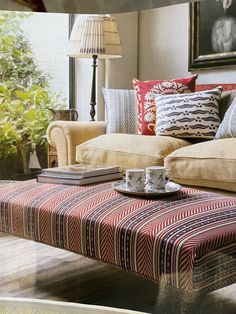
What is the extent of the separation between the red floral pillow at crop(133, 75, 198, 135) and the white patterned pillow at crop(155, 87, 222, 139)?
13 cm

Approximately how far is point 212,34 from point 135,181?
200 cm

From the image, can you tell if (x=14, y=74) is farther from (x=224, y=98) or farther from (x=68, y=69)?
(x=224, y=98)

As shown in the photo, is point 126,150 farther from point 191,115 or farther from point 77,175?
point 77,175

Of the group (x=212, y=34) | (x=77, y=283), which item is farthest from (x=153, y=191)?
(x=212, y=34)

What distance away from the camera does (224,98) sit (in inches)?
104

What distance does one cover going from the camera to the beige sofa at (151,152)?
6.65ft

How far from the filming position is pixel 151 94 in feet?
9.20

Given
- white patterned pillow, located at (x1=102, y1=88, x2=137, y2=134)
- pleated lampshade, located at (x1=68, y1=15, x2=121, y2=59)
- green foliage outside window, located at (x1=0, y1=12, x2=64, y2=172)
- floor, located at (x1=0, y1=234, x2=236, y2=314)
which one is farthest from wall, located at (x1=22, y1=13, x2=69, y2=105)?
floor, located at (x1=0, y1=234, x2=236, y2=314)

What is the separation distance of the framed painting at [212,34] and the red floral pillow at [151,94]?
0.44 m

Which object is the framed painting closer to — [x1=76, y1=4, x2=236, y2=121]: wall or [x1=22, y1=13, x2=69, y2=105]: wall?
[x1=76, y1=4, x2=236, y2=121]: wall

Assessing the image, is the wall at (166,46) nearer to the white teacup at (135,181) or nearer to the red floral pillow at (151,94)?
the red floral pillow at (151,94)

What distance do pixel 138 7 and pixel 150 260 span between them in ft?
3.11

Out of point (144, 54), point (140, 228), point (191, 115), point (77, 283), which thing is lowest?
point (77, 283)

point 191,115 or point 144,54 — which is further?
point 144,54
